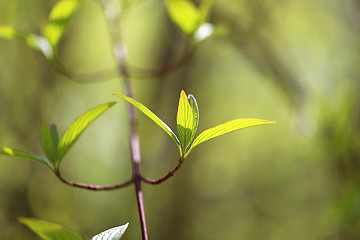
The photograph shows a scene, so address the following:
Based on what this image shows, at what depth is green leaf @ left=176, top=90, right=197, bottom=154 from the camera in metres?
0.35

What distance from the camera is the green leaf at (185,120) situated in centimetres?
35

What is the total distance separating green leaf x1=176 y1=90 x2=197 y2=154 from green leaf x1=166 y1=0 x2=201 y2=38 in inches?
13.3

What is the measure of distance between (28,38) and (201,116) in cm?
134

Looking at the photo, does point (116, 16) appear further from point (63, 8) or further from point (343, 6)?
point (343, 6)

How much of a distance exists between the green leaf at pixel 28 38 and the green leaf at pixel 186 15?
0.21 m

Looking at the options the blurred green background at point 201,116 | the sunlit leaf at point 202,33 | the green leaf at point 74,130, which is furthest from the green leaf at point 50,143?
the blurred green background at point 201,116

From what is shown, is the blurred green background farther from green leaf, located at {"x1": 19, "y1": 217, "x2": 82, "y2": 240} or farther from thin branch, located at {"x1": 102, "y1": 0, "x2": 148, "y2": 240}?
green leaf, located at {"x1": 19, "y1": 217, "x2": 82, "y2": 240}

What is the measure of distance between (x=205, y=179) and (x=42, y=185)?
0.79 m

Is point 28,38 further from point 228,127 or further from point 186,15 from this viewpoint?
point 228,127

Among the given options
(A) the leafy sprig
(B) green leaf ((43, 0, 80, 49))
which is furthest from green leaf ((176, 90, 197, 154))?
(B) green leaf ((43, 0, 80, 49))

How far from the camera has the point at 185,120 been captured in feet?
1.19

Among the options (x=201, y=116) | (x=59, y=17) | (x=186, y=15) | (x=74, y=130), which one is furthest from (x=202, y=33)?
(x=201, y=116)

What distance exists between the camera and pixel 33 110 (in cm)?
156

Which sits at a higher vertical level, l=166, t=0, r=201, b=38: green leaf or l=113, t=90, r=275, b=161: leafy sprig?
l=166, t=0, r=201, b=38: green leaf
